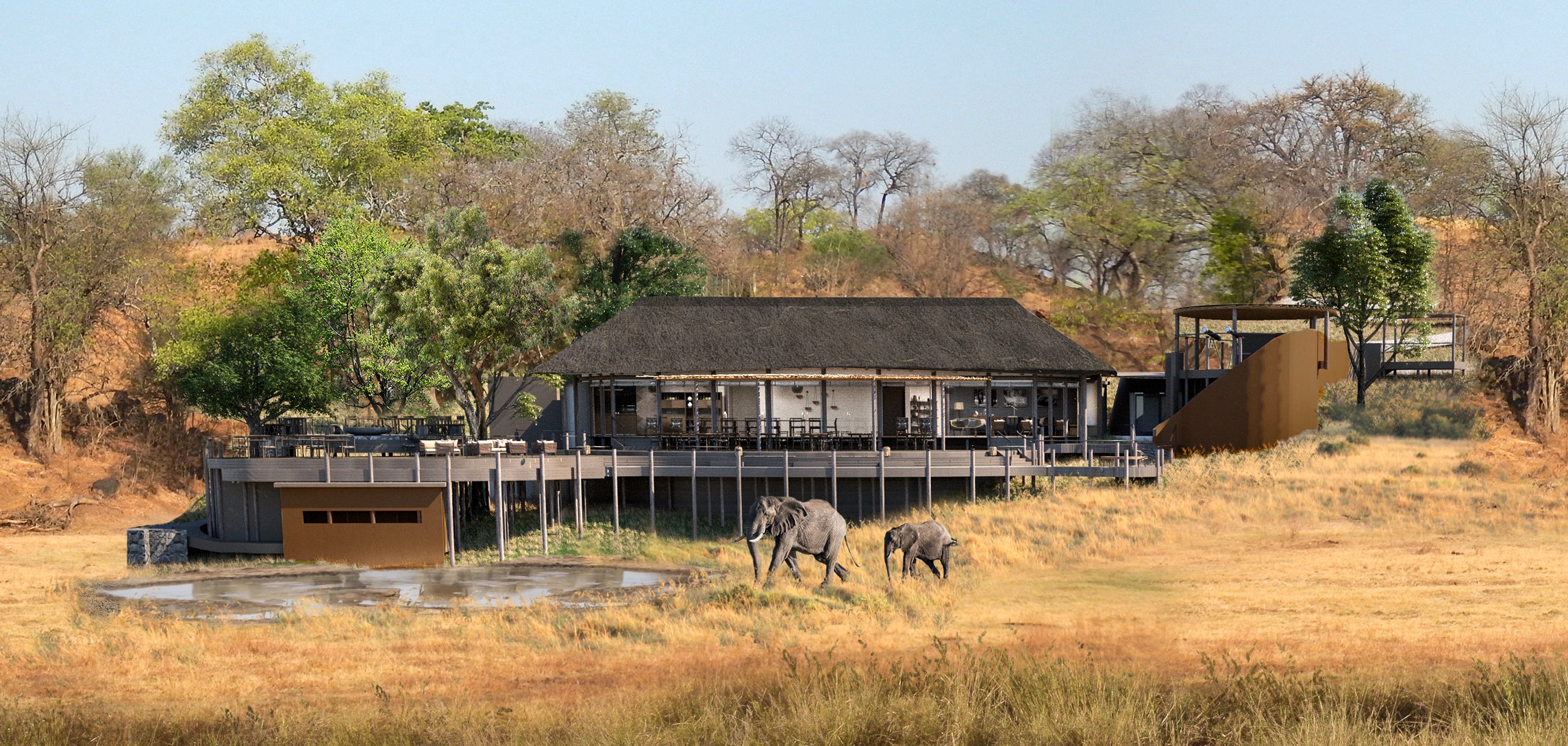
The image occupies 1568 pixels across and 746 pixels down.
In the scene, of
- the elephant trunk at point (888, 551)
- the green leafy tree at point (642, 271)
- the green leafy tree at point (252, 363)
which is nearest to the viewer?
the elephant trunk at point (888, 551)

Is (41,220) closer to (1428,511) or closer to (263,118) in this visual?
(263,118)

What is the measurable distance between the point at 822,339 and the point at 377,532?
1313 centimetres

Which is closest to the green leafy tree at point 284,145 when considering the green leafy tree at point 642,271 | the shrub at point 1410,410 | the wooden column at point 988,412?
the green leafy tree at point 642,271

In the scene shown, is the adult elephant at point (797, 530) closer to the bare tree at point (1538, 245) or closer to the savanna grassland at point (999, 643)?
the savanna grassland at point (999, 643)

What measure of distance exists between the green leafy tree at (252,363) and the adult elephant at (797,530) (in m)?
26.4

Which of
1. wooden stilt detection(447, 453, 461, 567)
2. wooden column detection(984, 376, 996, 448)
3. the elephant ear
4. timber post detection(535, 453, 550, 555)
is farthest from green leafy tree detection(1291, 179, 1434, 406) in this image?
wooden stilt detection(447, 453, 461, 567)

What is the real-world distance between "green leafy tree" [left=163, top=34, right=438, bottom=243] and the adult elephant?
119ft

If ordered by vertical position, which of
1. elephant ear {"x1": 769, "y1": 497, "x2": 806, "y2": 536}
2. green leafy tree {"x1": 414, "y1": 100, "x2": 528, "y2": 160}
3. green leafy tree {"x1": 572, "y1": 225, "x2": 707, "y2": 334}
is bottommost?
elephant ear {"x1": 769, "y1": 497, "x2": 806, "y2": 536}

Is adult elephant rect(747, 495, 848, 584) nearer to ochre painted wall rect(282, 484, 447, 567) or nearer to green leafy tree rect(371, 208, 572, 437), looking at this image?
ochre painted wall rect(282, 484, 447, 567)

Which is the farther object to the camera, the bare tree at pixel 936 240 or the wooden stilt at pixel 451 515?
the bare tree at pixel 936 240

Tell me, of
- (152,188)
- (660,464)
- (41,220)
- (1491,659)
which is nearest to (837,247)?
(152,188)

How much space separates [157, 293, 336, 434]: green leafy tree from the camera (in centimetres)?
4409

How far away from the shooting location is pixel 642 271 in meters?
46.6

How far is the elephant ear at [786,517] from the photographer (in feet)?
73.6
